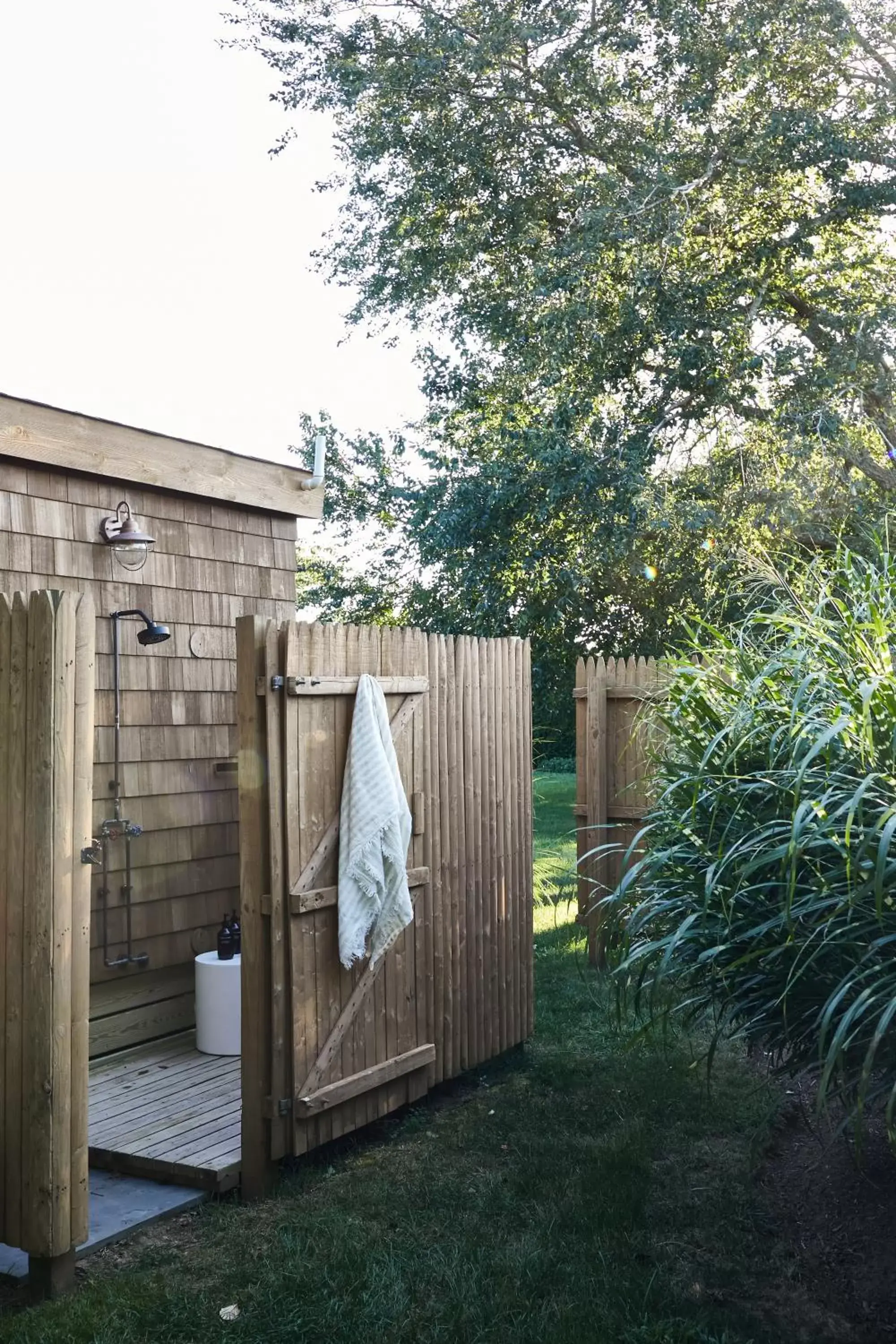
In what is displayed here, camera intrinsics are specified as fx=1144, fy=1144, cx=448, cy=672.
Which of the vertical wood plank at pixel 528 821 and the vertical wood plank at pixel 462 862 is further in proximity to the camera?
the vertical wood plank at pixel 528 821

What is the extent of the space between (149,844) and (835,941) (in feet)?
11.7

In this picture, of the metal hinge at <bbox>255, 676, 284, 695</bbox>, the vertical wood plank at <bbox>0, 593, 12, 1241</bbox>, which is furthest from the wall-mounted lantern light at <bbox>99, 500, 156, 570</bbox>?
the vertical wood plank at <bbox>0, 593, 12, 1241</bbox>

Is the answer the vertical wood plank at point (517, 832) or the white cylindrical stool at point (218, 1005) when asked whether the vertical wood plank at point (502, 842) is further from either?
the white cylindrical stool at point (218, 1005)

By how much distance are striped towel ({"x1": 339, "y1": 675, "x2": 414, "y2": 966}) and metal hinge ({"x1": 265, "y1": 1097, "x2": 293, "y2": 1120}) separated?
19.6 inches

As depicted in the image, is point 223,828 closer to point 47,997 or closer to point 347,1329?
point 47,997

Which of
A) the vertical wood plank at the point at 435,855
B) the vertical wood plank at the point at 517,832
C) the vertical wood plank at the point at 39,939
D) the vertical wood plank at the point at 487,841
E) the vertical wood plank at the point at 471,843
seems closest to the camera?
the vertical wood plank at the point at 39,939

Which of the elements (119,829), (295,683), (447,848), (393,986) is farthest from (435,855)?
(119,829)

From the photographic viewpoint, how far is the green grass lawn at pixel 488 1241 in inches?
113

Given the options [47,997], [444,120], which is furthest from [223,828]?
[444,120]

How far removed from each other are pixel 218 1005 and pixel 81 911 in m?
2.24

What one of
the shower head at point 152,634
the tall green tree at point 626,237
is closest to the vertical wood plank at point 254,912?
the shower head at point 152,634

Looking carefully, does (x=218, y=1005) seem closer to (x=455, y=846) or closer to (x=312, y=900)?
(x=455, y=846)

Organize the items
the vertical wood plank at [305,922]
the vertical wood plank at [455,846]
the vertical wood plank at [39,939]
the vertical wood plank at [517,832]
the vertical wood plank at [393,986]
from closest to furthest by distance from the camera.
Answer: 1. the vertical wood plank at [39,939]
2. the vertical wood plank at [305,922]
3. the vertical wood plank at [393,986]
4. the vertical wood plank at [455,846]
5. the vertical wood plank at [517,832]

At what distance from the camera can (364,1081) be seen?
4.10m
